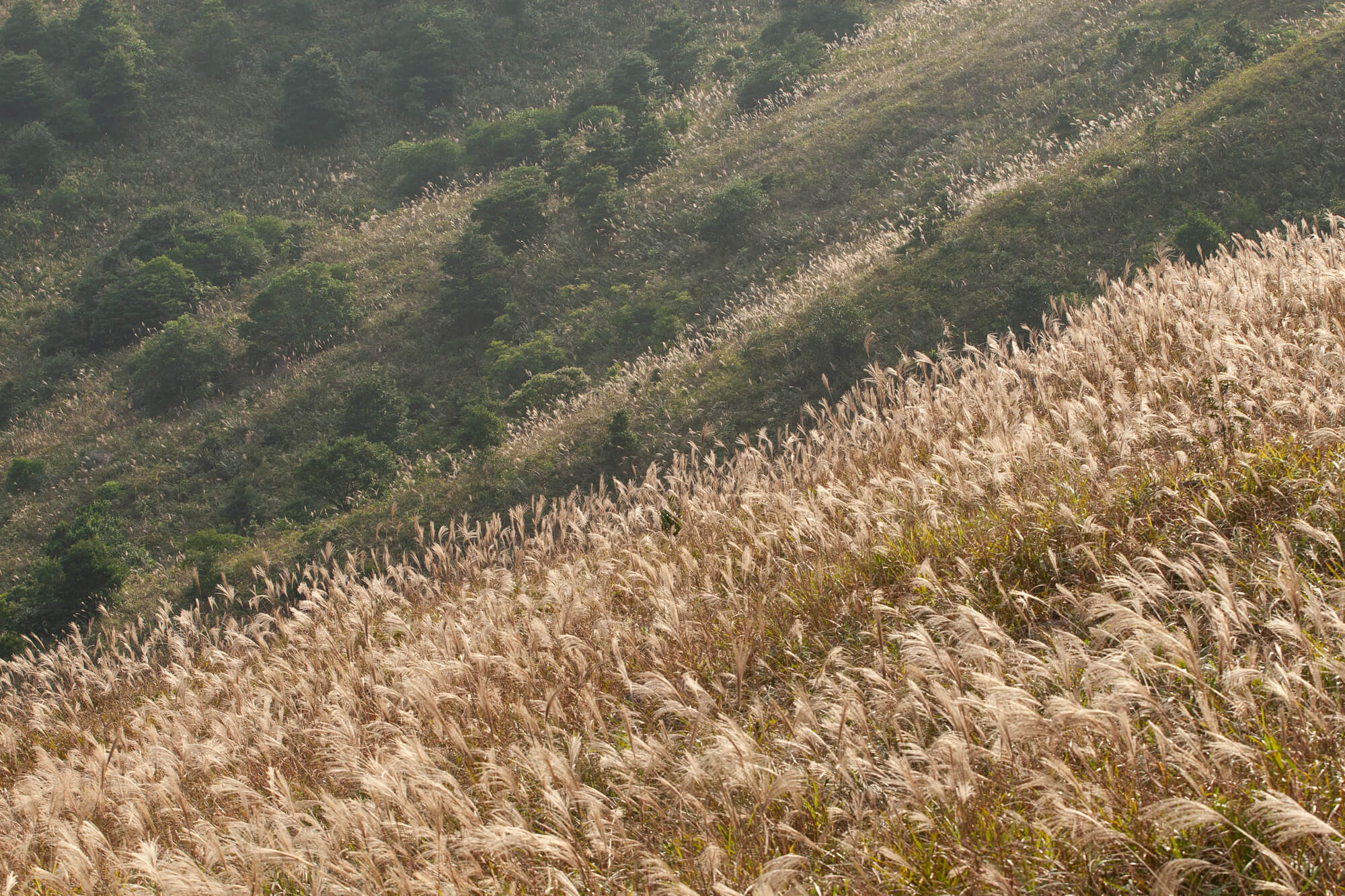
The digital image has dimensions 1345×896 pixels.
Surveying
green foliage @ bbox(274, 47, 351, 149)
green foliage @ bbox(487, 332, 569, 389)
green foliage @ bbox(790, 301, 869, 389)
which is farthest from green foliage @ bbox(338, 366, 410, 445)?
green foliage @ bbox(274, 47, 351, 149)

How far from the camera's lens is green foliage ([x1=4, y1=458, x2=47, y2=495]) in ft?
84.9

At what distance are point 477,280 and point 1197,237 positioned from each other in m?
21.3

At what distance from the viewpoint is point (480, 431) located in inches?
779

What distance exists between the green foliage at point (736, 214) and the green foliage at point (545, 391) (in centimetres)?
802

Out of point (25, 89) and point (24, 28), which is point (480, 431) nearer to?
point (25, 89)

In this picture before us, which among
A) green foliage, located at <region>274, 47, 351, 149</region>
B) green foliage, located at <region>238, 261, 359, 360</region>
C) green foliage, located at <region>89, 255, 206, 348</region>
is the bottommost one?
green foliage, located at <region>238, 261, 359, 360</region>

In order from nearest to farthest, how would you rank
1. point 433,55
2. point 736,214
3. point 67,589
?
point 67,589 < point 736,214 < point 433,55

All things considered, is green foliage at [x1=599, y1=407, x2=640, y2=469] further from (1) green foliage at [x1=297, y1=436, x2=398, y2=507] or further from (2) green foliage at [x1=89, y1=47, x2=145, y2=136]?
(2) green foliage at [x1=89, y1=47, x2=145, y2=136]

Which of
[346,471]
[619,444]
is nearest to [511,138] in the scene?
[346,471]

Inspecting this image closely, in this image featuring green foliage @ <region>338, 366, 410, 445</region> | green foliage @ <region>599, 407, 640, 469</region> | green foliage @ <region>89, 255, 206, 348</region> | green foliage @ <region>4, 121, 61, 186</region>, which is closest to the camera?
green foliage @ <region>599, 407, 640, 469</region>

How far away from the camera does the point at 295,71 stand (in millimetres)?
44000

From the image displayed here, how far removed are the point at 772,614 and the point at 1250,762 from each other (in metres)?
2.52

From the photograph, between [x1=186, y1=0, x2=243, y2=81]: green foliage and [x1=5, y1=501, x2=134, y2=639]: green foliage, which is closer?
[x1=5, y1=501, x2=134, y2=639]: green foliage

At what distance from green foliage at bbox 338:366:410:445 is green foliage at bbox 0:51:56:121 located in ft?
109
